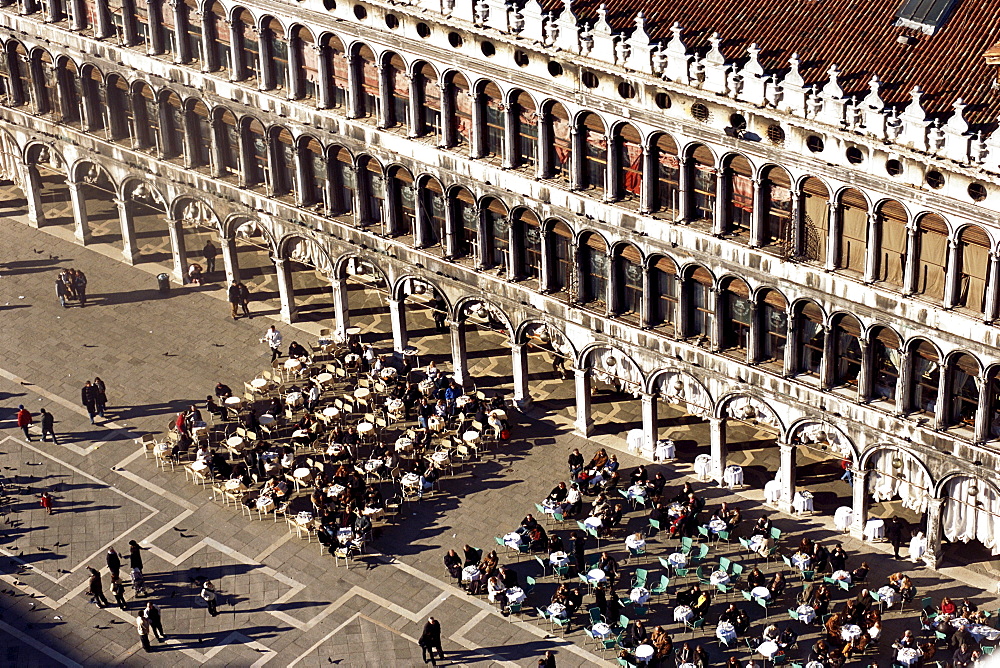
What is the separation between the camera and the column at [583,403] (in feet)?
358

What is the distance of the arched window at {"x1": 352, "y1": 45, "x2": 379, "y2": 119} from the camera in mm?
109562

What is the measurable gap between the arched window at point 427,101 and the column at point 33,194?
33121mm

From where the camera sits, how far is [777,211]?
97.3 m

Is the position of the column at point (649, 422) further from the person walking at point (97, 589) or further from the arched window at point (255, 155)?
the person walking at point (97, 589)

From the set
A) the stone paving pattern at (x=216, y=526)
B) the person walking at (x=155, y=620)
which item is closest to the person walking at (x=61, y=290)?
the stone paving pattern at (x=216, y=526)

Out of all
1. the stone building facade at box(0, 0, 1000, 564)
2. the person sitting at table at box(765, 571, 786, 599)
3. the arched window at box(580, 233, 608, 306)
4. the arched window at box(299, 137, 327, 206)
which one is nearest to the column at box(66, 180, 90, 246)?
the stone building facade at box(0, 0, 1000, 564)

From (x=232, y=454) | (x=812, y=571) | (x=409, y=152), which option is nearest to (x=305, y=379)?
(x=232, y=454)

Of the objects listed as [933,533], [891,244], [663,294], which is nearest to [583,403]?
[663,294]

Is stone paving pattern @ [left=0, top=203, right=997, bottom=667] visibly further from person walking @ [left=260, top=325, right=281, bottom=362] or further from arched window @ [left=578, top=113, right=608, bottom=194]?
arched window @ [left=578, top=113, right=608, bottom=194]

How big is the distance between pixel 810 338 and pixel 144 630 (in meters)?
33.5

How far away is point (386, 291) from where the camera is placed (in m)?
122

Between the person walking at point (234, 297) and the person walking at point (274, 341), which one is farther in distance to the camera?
the person walking at point (234, 297)

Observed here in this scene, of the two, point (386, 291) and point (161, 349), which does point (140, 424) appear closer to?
point (161, 349)

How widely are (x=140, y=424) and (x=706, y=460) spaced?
30383mm
